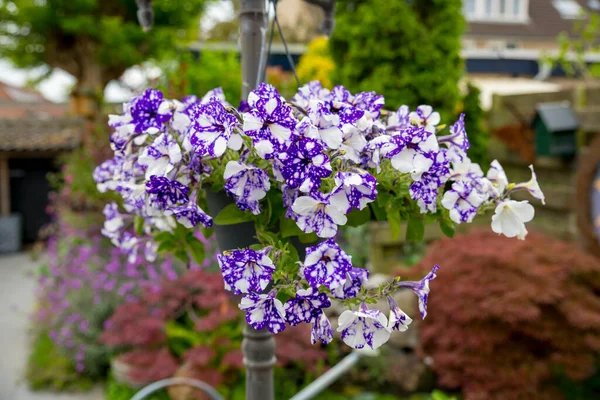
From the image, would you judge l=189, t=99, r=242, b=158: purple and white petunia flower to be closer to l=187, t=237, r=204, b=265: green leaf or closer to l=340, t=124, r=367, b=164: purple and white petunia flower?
l=340, t=124, r=367, b=164: purple and white petunia flower

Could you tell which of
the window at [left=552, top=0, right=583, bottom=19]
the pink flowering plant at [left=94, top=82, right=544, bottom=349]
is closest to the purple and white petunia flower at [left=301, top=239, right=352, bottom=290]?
the pink flowering plant at [left=94, top=82, right=544, bottom=349]

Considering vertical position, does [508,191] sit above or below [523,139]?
below

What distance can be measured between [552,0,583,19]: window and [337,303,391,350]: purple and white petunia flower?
1684 cm

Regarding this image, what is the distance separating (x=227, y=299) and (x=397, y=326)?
281 cm

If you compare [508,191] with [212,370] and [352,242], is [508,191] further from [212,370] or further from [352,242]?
[352,242]

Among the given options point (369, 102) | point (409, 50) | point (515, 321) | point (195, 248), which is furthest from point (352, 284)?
point (409, 50)

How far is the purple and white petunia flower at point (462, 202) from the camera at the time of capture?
100 centimetres

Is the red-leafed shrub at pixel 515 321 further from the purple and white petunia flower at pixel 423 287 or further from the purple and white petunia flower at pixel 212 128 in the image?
the purple and white petunia flower at pixel 212 128

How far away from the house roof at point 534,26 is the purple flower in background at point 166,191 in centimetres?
1397

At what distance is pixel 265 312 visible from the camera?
32.5 inches

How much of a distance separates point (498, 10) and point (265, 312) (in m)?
15.6

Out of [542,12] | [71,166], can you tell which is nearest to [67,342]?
[71,166]

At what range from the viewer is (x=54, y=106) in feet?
63.5

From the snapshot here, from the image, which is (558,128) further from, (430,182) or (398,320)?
(398,320)
